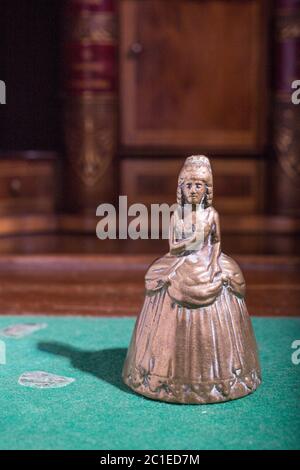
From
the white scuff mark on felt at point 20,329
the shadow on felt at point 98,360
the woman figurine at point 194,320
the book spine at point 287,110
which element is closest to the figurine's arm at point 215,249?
the woman figurine at point 194,320

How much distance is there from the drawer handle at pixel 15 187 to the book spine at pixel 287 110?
2.35 metres

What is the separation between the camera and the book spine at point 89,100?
6.91m

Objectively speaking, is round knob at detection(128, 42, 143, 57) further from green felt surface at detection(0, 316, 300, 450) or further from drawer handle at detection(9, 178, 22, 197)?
green felt surface at detection(0, 316, 300, 450)

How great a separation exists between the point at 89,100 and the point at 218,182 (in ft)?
4.68

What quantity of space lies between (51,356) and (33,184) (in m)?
3.86

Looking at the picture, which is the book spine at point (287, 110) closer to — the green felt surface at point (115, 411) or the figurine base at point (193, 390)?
the green felt surface at point (115, 411)

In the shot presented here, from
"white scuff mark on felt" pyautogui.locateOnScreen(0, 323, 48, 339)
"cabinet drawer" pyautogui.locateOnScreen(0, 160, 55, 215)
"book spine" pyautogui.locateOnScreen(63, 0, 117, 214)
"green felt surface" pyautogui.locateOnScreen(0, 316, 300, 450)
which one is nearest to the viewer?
"green felt surface" pyautogui.locateOnScreen(0, 316, 300, 450)

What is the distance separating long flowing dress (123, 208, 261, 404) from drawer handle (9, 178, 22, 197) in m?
4.25

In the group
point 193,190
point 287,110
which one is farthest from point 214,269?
point 287,110

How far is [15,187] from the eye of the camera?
23.4ft

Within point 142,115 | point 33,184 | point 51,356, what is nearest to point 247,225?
point 142,115

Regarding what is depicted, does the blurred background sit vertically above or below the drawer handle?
above

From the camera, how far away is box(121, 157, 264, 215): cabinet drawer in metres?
7.30

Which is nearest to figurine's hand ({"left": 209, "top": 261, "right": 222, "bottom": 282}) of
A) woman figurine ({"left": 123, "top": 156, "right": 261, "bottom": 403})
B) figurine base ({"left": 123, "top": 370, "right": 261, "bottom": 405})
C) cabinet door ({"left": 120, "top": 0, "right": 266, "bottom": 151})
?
woman figurine ({"left": 123, "top": 156, "right": 261, "bottom": 403})
